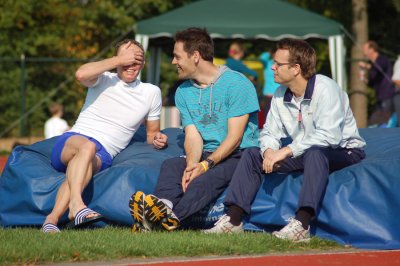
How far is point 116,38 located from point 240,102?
48.9 ft

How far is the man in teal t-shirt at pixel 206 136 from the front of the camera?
710 cm

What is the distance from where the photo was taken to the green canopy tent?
1557cm

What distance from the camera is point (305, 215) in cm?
680

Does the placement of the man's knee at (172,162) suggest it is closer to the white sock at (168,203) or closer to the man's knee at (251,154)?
the white sock at (168,203)

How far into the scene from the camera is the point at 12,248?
611cm

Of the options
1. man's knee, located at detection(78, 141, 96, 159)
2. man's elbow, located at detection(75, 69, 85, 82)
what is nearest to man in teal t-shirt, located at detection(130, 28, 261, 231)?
man's knee, located at detection(78, 141, 96, 159)

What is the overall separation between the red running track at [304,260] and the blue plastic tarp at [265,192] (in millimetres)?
508

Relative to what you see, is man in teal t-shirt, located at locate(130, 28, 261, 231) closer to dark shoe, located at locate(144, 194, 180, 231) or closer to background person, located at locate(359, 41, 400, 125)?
dark shoe, located at locate(144, 194, 180, 231)

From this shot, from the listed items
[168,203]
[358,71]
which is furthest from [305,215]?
[358,71]

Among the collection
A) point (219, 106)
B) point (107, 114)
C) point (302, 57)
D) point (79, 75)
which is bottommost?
point (107, 114)

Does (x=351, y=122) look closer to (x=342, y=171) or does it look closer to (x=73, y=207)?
(x=342, y=171)

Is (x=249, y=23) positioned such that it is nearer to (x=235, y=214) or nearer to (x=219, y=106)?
(x=219, y=106)

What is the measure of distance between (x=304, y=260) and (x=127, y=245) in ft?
3.76

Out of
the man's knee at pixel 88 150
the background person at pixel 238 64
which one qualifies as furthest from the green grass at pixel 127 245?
the background person at pixel 238 64
